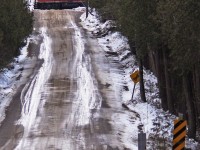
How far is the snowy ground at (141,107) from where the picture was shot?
61.5 feet

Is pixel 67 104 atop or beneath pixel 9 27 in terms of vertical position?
beneath

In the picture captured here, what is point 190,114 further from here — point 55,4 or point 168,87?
point 55,4

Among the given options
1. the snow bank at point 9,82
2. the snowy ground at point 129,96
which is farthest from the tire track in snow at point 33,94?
the snowy ground at point 129,96

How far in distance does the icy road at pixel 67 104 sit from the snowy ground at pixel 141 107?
0.29 meters

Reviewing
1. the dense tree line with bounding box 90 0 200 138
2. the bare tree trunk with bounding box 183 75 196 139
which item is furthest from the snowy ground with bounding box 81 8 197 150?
the dense tree line with bounding box 90 0 200 138

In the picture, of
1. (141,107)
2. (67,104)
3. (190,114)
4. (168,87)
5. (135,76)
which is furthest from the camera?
(135,76)

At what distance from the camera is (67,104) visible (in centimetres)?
2394

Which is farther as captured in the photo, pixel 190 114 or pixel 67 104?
pixel 67 104

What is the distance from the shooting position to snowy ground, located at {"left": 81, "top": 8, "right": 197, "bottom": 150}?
61.5 ft

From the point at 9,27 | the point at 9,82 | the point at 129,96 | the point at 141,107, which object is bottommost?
the point at 141,107

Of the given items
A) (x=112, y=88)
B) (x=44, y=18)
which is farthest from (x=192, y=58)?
(x=44, y=18)

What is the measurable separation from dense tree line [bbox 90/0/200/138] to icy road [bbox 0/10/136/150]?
2671 millimetres

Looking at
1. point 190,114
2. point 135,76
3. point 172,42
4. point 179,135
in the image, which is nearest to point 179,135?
point 179,135

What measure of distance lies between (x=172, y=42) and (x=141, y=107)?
23.6 feet
